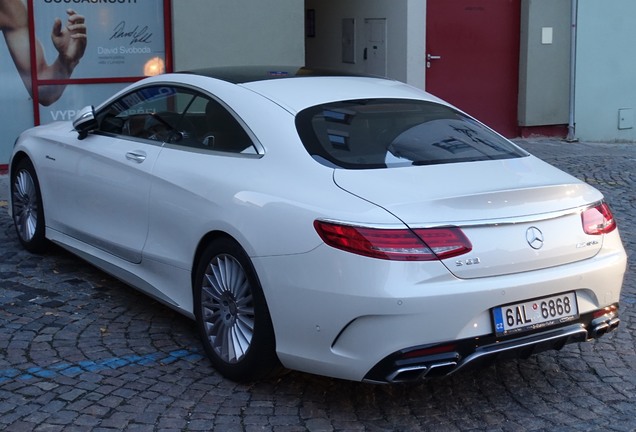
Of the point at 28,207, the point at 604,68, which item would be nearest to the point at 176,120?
the point at 28,207

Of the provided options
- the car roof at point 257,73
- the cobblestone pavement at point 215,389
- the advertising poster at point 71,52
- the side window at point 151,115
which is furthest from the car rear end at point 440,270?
the advertising poster at point 71,52

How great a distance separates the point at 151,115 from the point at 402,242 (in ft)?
8.08

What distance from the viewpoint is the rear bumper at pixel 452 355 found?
4.33 metres

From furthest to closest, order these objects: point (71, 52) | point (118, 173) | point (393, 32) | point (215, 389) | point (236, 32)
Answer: point (393, 32) < point (236, 32) < point (71, 52) < point (118, 173) < point (215, 389)

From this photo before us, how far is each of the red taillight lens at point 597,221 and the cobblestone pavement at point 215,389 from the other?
0.84m

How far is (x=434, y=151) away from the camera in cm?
514

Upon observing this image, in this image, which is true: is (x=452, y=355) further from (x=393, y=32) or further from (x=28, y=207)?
(x=393, y=32)

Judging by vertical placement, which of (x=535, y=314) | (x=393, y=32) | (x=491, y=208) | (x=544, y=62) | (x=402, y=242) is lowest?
(x=535, y=314)

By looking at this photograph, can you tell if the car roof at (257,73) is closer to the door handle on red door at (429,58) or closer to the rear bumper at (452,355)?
the rear bumper at (452,355)

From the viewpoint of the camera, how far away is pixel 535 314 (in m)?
4.56

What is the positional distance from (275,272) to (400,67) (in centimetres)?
891

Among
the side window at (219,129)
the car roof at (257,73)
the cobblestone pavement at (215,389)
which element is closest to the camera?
the cobblestone pavement at (215,389)

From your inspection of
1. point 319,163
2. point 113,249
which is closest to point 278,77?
point 319,163

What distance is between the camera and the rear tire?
7.27 m
